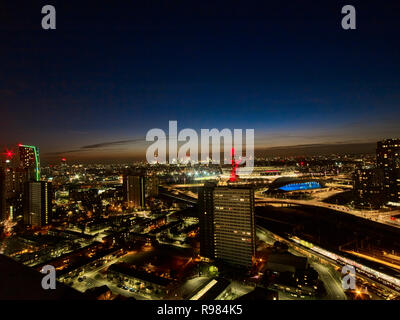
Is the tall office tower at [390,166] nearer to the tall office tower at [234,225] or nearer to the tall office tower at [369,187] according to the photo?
the tall office tower at [369,187]

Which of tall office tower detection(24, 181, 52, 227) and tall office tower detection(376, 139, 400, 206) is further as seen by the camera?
tall office tower detection(376, 139, 400, 206)

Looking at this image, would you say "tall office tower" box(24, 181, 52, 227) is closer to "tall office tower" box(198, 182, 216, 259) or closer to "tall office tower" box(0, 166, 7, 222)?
"tall office tower" box(0, 166, 7, 222)

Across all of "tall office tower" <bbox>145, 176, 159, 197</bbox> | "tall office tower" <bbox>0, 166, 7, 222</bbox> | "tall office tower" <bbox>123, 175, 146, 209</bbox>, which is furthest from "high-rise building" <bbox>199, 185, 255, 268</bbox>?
"tall office tower" <bbox>145, 176, 159, 197</bbox>

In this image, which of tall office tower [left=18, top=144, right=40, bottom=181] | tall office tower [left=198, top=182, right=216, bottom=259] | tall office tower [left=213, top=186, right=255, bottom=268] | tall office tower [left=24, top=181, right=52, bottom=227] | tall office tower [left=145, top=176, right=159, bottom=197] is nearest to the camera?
tall office tower [left=213, top=186, right=255, bottom=268]

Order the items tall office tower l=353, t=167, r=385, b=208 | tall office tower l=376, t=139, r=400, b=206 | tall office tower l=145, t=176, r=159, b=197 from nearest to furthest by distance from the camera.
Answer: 1. tall office tower l=376, t=139, r=400, b=206
2. tall office tower l=353, t=167, r=385, b=208
3. tall office tower l=145, t=176, r=159, b=197

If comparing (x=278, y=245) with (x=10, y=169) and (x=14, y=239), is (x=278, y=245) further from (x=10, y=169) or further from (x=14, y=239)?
(x=10, y=169)
